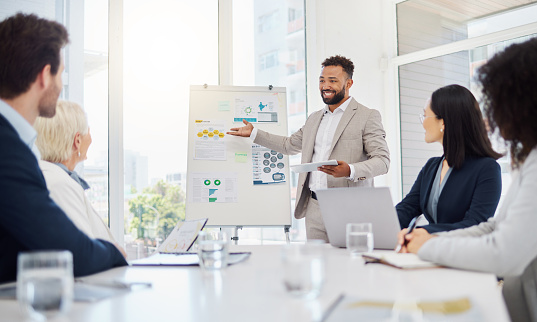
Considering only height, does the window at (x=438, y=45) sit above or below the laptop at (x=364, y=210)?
above

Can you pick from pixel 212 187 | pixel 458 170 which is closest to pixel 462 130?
pixel 458 170

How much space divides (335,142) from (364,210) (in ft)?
5.49

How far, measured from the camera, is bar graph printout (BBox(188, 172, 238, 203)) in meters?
3.95

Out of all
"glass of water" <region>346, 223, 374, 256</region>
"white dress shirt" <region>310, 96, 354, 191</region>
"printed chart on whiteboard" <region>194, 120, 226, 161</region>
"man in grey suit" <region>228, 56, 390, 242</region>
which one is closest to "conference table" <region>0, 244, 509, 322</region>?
"glass of water" <region>346, 223, 374, 256</region>

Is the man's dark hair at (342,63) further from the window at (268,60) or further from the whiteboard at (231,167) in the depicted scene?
the window at (268,60)

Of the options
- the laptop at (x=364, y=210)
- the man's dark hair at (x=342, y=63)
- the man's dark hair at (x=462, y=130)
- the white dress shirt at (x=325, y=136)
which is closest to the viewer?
the laptop at (x=364, y=210)

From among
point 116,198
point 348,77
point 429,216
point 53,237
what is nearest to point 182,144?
point 116,198

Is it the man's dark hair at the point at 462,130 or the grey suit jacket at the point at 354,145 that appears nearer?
the man's dark hair at the point at 462,130

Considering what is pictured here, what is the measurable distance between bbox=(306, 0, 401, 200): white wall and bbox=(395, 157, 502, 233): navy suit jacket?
8.32ft

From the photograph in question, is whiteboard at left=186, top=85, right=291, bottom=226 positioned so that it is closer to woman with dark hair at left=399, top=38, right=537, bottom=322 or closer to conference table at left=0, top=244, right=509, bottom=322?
conference table at left=0, top=244, right=509, bottom=322

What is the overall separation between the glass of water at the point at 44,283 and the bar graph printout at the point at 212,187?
119 inches

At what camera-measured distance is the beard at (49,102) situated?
5.33ft

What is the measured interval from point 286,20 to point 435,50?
1.58 m

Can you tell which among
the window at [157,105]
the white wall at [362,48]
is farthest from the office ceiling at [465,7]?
the window at [157,105]
